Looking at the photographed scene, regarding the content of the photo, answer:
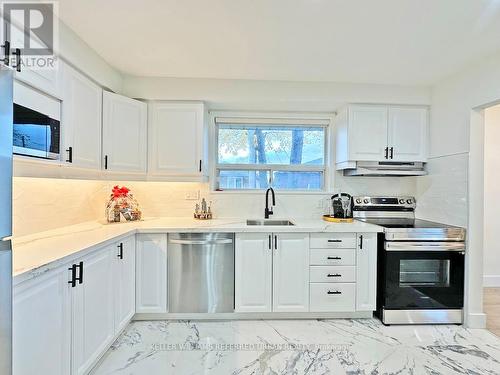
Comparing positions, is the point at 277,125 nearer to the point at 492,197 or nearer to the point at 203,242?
the point at 203,242

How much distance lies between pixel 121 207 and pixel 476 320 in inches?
141

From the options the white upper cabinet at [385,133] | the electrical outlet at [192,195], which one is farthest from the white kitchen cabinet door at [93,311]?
the white upper cabinet at [385,133]

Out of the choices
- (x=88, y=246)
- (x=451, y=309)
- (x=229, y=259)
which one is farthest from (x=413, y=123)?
(x=88, y=246)

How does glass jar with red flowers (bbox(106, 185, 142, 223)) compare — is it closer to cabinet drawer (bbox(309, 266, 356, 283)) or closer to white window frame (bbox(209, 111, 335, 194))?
white window frame (bbox(209, 111, 335, 194))

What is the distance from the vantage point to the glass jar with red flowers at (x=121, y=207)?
2.79 metres

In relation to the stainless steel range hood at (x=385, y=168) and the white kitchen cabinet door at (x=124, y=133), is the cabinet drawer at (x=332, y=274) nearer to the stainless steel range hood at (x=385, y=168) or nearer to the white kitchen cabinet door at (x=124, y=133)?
the stainless steel range hood at (x=385, y=168)

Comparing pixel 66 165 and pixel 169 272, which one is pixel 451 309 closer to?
pixel 169 272

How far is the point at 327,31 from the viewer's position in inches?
77.4

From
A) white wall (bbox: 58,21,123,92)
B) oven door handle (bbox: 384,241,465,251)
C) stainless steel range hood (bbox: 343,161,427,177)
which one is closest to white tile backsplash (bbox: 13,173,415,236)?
stainless steel range hood (bbox: 343,161,427,177)

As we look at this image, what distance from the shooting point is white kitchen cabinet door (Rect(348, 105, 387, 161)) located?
296 centimetres

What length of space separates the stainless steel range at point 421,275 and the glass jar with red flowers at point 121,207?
2.53 meters

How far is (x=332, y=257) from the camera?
8.63 ft

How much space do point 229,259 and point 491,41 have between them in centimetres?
275

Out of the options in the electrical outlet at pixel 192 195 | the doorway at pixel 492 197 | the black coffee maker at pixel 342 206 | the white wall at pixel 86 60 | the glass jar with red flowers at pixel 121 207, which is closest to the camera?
the white wall at pixel 86 60
